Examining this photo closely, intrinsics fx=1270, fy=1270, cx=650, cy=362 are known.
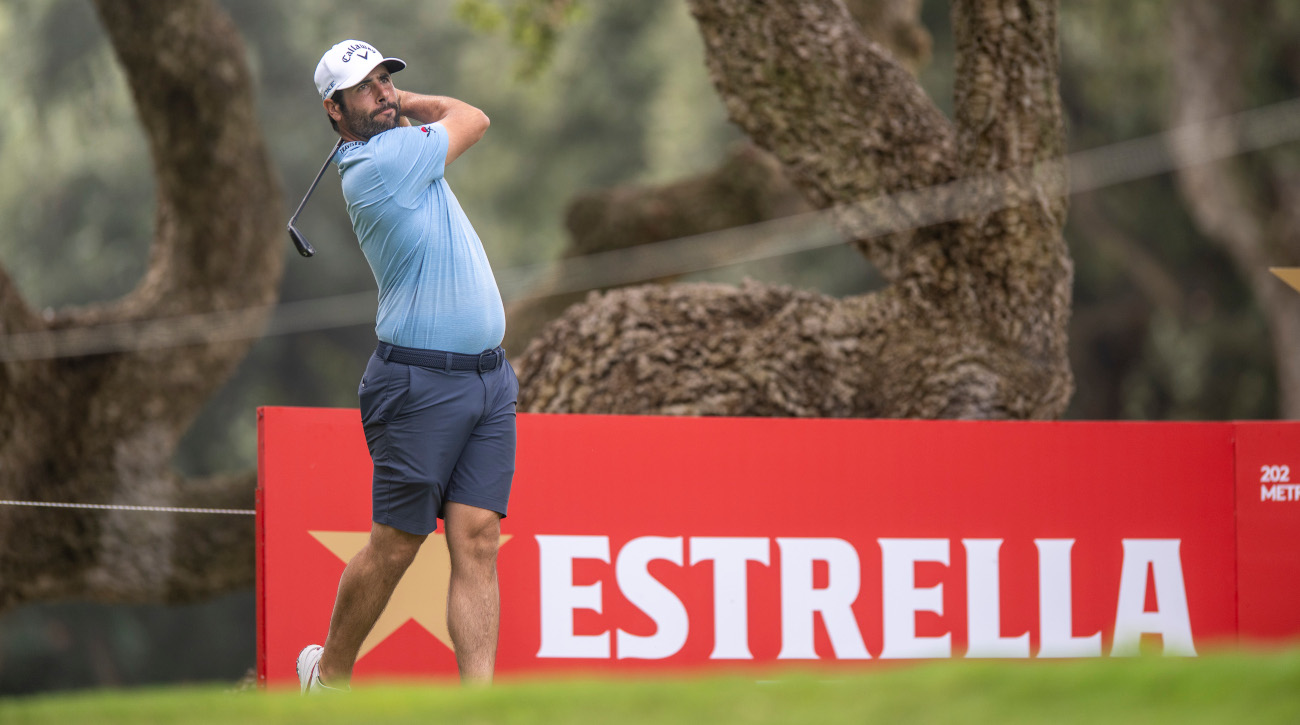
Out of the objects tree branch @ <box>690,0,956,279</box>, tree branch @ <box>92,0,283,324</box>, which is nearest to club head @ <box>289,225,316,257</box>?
tree branch @ <box>690,0,956,279</box>

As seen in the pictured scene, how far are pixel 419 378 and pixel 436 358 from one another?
0.07m

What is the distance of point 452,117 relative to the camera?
11.9 feet

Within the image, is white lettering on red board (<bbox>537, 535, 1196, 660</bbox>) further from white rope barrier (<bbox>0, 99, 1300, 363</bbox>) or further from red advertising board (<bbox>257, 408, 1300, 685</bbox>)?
white rope barrier (<bbox>0, 99, 1300, 363</bbox>)

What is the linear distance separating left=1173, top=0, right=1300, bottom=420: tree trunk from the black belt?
10.9 m

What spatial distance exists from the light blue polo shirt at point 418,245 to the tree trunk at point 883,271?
193 cm

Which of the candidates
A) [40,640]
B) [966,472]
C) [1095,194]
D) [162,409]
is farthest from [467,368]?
[40,640]

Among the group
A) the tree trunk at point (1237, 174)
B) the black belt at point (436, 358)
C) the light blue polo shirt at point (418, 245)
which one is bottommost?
the black belt at point (436, 358)

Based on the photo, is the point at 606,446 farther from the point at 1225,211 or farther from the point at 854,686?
the point at 1225,211

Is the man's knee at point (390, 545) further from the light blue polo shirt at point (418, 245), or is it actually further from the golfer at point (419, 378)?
the light blue polo shirt at point (418, 245)

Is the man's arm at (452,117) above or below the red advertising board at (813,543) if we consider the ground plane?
above

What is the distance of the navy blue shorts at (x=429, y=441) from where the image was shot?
3449 millimetres

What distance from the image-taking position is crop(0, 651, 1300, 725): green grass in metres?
1.54

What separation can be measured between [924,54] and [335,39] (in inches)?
548

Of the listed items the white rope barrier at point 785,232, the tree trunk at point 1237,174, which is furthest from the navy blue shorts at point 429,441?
the tree trunk at point 1237,174
